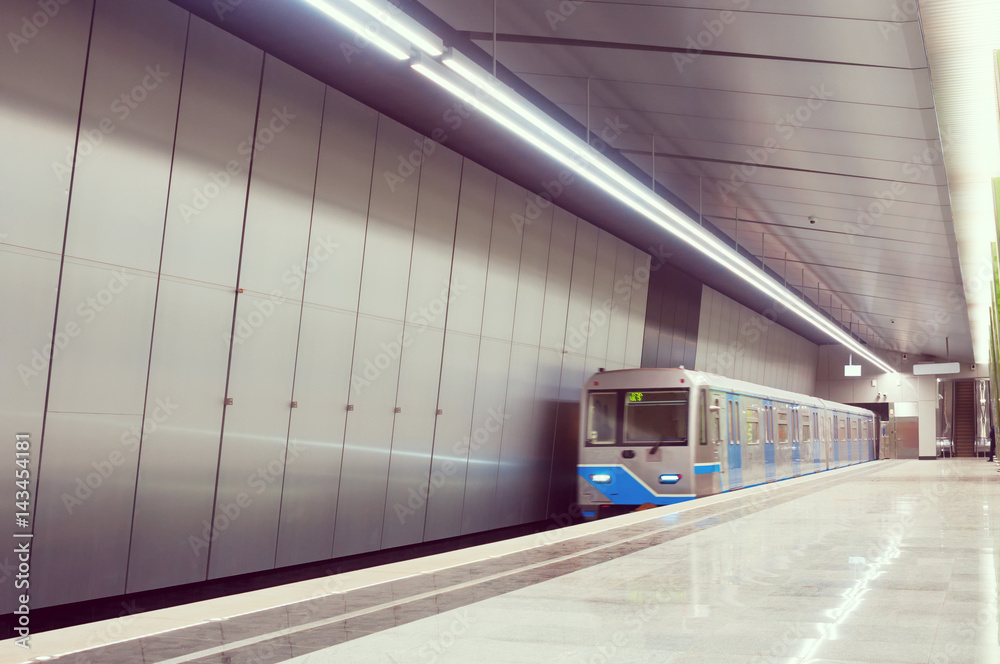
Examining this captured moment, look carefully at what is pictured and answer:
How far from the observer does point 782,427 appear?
63.4 ft

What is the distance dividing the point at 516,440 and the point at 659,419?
9.41 ft

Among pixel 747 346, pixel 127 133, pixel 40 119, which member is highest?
pixel 747 346

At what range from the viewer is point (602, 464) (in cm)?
1416

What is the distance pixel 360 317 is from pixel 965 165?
8050 millimetres

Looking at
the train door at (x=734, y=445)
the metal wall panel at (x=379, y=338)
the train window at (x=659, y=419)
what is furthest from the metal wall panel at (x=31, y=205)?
the train door at (x=734, y=445)

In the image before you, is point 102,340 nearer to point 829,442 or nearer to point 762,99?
point 762,99

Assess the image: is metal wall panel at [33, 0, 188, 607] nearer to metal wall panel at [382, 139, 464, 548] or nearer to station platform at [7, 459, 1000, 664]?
station platform at [7, 459, 1000, 664]

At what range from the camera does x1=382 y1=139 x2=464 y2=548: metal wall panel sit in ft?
40.4

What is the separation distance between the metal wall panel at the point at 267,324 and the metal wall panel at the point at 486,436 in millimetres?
4652

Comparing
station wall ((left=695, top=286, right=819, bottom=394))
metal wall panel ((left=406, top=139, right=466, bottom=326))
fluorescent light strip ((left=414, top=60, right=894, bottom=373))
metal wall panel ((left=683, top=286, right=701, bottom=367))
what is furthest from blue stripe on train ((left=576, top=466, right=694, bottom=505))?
station wall ((left=695, top=286, right=819, bottom=394))

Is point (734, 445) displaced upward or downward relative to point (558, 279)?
downward

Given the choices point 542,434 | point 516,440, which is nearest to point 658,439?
point 516,440

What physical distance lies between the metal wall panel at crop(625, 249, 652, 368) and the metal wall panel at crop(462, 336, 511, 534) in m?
5.70

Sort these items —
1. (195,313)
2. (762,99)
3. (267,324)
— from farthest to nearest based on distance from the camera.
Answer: (267,324)
(762,99)
(195,313)
